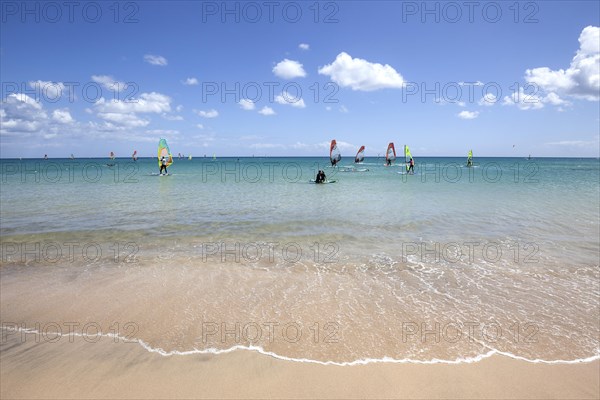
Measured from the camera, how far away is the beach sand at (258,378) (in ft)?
12.1

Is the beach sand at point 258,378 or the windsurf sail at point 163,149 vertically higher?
the windsurf sail at point 163,149

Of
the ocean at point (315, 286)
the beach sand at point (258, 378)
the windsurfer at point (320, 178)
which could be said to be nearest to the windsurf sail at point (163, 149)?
the windsurfer at point (320, 178)

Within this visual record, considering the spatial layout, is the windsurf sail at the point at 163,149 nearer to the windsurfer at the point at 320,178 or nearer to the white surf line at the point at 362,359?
the windsurfer at the point at 320,178

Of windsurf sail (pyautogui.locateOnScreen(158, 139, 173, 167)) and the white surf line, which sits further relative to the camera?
windsurf sail (pyautogui.locateOnScreen(158, 139, 173, 167))

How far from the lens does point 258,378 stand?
3953 millimetres

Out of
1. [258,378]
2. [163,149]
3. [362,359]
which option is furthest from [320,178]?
[258,378]

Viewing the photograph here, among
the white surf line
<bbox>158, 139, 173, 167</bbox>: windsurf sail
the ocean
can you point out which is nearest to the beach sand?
the white surf line

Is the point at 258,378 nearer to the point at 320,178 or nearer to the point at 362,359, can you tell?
the point at 362,359

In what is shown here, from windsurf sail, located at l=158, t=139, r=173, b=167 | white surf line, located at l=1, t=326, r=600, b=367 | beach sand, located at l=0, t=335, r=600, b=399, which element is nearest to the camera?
beach sand, located at l=0, t=335, r=600, b=399

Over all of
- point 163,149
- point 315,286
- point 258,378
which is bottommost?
point 258,378

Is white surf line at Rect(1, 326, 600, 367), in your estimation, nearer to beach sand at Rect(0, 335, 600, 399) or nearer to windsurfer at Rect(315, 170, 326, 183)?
beach sand at Rect(0, 335, 600, 399)

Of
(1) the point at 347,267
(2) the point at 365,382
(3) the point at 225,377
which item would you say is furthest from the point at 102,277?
(2) the point at 365,382

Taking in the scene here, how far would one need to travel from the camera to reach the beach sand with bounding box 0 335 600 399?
3697 millimetres

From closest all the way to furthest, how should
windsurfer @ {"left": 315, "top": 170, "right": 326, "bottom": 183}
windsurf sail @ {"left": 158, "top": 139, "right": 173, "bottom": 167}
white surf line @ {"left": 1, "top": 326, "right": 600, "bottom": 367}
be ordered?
white surf line @ {"left": 1, "top": 326, "right": 600, "bottom": 367} → windsurfer @ {"left": 315, "top": 170, "right": 326, "bottom": 183} → windsurf sail @ {"left": 158, "top": 139, "right": 173, "bottom": 167}
